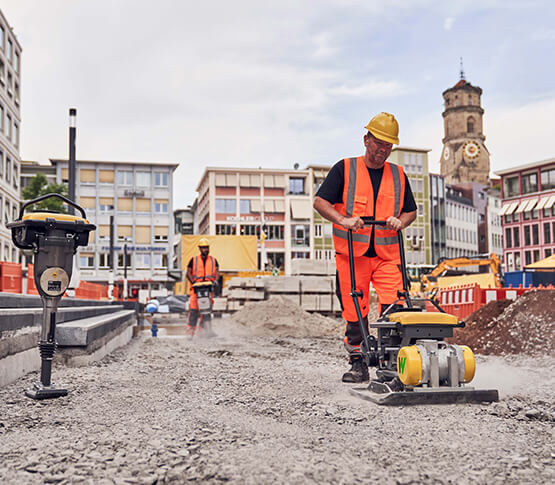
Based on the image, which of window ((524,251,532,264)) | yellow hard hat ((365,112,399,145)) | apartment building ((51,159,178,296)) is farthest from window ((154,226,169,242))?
yellow hard hat ((365,112,399,145))

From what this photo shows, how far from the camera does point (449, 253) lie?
98.6m

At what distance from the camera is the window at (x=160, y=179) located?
8188cm

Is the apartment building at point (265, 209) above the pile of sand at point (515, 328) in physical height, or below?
above

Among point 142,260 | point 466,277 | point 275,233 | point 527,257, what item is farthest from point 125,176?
point 466,277

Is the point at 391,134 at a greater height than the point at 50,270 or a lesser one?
greater

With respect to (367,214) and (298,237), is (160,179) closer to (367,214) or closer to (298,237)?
(298,237)

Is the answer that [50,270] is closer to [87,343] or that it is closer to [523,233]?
[87,343]

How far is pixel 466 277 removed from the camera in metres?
28.1

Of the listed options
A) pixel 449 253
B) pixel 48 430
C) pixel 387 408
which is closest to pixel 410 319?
pixel 387 408

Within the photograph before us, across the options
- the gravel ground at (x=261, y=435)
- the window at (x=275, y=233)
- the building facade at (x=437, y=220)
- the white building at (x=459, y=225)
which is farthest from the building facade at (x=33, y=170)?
the gravel ground at (x=261, y=435)

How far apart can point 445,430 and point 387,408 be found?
71cm

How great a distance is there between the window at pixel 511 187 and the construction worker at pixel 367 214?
86.7m

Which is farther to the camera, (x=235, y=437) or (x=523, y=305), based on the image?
(x=523, y=305)

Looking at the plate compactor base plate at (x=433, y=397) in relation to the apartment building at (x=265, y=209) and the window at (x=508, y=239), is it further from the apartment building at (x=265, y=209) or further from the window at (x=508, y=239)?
the window at (x=508, y=239)
